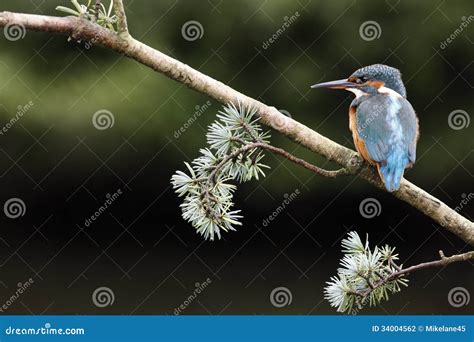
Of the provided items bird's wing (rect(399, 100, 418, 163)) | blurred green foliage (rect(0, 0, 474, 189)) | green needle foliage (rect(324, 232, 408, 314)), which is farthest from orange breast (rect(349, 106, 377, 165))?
→ blurred green foliage (rect(0, 0, 474, 189))

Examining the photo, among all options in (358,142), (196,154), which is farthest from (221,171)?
(196,154)

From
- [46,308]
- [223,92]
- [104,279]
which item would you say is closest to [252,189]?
[104,279]

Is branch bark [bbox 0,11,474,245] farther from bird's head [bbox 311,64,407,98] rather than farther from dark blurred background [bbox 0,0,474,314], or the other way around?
dark blurred background [bbox 0,0,474,314]

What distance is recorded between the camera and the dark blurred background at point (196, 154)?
474cm

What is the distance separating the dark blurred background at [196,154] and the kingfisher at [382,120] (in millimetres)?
2218

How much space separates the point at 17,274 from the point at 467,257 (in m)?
4.18

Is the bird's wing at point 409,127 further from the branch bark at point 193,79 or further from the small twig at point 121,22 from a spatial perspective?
the small twig at point 121,22

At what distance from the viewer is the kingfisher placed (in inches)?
88.2

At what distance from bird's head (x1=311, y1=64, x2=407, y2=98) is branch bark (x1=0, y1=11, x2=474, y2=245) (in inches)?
23.5

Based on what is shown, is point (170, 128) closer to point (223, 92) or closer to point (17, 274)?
point (17, 274)

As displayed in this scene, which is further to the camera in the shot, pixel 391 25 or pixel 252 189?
pixel 252 189

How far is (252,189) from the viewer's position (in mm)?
5195

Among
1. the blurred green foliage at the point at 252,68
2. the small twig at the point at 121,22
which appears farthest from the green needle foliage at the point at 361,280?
the blurred green foliage at the point at 252,68

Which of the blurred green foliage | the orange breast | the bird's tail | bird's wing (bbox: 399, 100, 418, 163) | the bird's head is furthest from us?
the blurred green foliage
